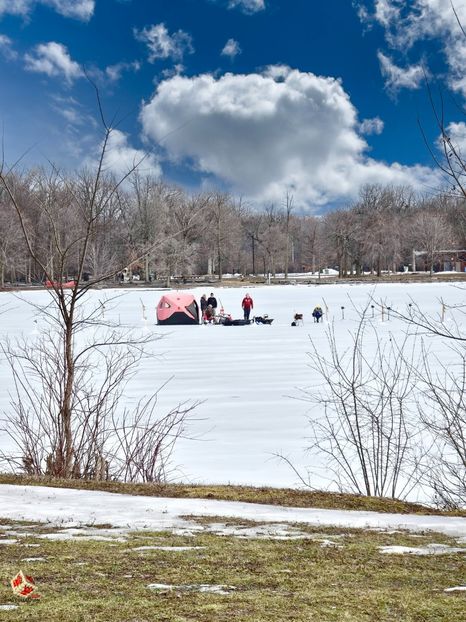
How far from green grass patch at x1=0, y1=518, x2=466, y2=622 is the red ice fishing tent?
28.9 m

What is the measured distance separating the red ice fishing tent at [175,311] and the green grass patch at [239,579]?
28.9 meters

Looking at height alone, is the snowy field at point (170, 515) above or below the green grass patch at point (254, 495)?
above

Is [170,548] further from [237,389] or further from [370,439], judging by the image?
[237,389]

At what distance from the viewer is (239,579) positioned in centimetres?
388

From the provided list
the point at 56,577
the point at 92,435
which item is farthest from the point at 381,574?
the point at 92,435

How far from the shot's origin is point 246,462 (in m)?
10.1

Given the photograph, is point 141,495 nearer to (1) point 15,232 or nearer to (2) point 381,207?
(1) point 15,232

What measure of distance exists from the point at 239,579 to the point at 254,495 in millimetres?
3192

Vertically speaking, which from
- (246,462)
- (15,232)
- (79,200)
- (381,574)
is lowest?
(246,462)

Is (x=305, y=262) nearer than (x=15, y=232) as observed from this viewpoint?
No

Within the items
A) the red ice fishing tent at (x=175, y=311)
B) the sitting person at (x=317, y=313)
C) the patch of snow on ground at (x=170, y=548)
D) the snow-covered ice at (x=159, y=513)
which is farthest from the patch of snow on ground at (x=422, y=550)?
the red ice fishing tent at (x=175, y=311)

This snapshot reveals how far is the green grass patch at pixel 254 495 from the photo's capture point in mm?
6773

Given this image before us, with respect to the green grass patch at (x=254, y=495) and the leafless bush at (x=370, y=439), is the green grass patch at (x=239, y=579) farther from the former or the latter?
the leafless bush at (x=370, y=439)

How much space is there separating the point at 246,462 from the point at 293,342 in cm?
1530
